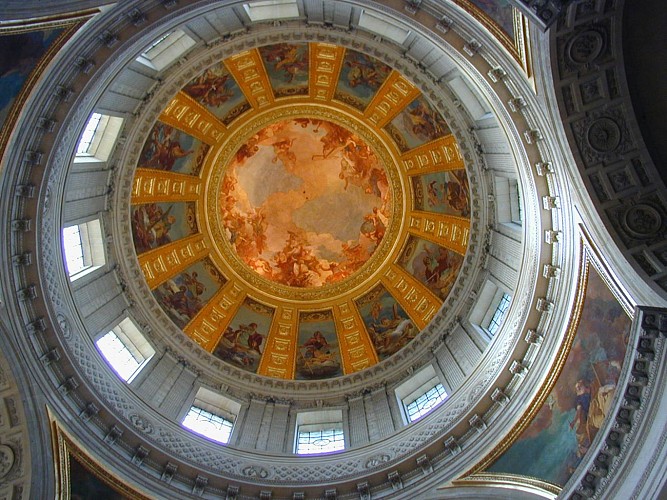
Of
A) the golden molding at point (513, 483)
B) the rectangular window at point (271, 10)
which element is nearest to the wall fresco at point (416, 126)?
the rectangular window at point (271, 10)

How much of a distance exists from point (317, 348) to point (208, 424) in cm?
690

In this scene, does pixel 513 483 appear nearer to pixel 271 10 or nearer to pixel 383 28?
pixel 383 28

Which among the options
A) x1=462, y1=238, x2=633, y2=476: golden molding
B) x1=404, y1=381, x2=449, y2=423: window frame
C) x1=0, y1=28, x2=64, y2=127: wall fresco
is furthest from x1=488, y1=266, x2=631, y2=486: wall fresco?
x1=0, y1=28, x2=64, y2=127: wall fresco

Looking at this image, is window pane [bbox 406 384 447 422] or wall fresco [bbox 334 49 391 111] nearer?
window pane [bbox 406 384 447 422]

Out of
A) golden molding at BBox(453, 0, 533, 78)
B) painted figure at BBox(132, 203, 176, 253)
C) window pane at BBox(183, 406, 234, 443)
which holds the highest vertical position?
golden molding at BBox(453, 0, 533, 78)

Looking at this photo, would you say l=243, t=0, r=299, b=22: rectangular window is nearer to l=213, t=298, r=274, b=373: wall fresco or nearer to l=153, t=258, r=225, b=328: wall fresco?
l=153, t=258, r=225, b=328: wall fresco

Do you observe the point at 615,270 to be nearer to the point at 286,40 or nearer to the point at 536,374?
the point at 536,374

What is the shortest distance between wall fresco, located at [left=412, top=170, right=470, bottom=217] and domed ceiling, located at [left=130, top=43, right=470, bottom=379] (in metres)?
0.07

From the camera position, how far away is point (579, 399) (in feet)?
42.4

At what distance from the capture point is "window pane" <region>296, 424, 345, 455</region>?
18406 mm

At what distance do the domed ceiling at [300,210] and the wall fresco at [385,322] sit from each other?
0.20 feet

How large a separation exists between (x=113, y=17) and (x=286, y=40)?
738cm

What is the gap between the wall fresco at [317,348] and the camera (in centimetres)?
2311

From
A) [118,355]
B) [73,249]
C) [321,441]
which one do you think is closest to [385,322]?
[321,441]
